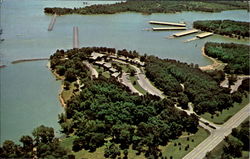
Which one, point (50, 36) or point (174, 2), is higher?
point (174, 2)

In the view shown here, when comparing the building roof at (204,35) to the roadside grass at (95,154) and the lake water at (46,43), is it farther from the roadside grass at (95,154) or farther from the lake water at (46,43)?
the roadside grass at (95,154)

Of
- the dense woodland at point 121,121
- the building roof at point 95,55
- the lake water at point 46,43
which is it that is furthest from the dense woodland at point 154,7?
the dense woodland at point 121,121

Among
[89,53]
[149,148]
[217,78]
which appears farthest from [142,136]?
[89,53]

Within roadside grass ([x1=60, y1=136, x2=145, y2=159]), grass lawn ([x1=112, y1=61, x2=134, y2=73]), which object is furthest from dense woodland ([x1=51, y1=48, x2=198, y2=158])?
grass lawn ([x1=112, y1=61, x2=134, y2=73])

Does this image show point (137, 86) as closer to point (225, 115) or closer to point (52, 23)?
point (225, 115)

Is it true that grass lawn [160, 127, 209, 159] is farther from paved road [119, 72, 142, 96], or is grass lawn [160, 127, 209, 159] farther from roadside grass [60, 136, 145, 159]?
paved road [119, 72, 142, 96]

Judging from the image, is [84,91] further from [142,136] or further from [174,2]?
[174,2]
